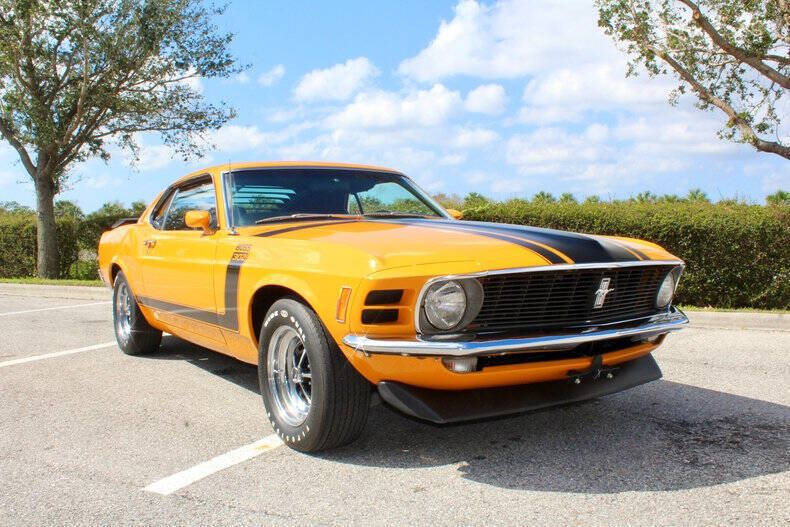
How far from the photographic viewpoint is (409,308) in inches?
131

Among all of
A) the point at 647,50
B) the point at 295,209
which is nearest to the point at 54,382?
the point at 295,209

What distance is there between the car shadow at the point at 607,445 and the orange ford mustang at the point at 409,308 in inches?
12.0

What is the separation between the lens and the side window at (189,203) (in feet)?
16.8

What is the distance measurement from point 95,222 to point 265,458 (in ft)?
53.7

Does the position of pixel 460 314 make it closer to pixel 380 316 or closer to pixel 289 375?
pixel 380 316

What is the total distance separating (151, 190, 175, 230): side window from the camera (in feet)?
20.1

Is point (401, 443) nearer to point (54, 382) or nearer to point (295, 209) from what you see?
point (295, 209)

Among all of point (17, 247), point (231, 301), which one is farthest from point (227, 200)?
point (17, 247)

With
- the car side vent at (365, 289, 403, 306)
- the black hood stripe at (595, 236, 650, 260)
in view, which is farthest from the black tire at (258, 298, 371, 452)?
the black hood stripe at (595, 236, 650, 260)

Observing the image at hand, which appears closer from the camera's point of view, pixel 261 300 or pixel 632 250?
pixel 632 250

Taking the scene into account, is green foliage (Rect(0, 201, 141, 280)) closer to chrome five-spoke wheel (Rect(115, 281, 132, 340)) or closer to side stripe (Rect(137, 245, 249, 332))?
chrome five-spoke wheel (Rect(115, 281, 132, 340))

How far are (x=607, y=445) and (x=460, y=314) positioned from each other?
118cm

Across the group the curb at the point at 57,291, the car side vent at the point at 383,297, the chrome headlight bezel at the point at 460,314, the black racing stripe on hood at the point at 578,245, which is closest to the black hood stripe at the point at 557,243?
the black racing stripe on hood at the point at 578,245

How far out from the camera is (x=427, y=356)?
3.32m
